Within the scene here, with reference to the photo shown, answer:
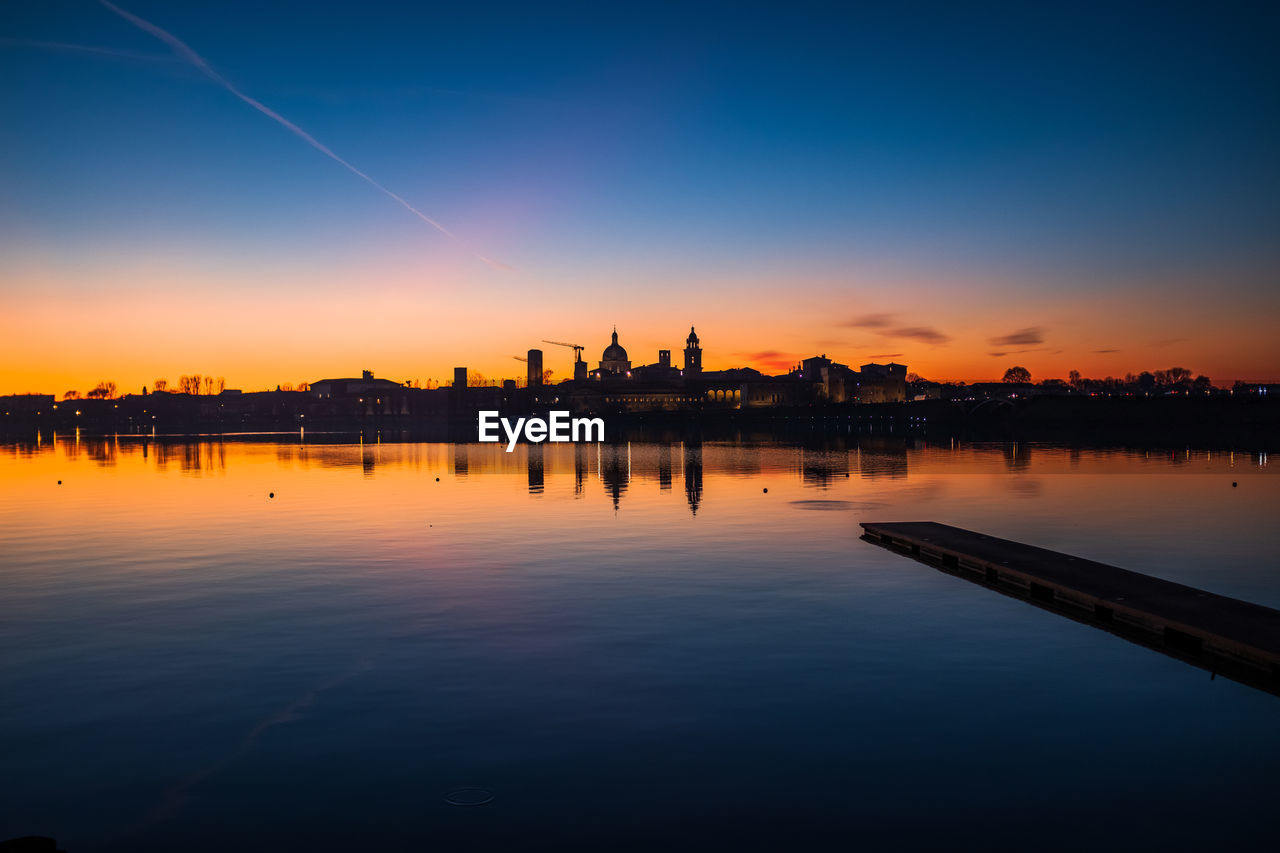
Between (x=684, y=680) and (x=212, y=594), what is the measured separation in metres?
16.5

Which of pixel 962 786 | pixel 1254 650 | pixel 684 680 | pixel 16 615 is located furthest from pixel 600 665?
pixel 16 615

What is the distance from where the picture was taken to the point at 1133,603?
23031 mm

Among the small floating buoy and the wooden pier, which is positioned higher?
the wooden pier

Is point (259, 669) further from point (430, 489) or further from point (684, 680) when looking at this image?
point (430, 489)

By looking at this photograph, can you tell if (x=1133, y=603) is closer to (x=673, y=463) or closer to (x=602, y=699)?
(x=602, y=699)

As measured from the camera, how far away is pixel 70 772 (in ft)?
46.8

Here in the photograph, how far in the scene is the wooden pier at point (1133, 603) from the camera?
63.6ft

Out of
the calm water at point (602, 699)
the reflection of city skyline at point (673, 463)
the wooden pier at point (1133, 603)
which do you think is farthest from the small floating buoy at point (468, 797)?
the reflection of city skyline at point (673, 463)

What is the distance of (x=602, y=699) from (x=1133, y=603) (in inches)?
545

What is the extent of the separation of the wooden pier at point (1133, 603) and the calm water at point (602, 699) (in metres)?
0.94

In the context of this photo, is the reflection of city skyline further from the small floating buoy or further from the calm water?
the small floating buoy

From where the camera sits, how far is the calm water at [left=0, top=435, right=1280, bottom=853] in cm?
1275

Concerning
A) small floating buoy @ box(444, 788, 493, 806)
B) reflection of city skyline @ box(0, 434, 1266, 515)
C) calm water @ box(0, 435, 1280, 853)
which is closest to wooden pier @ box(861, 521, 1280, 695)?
calm water @ box(0, 435, 1280, 853)

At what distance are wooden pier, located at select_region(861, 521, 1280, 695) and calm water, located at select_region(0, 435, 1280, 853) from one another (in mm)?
936
